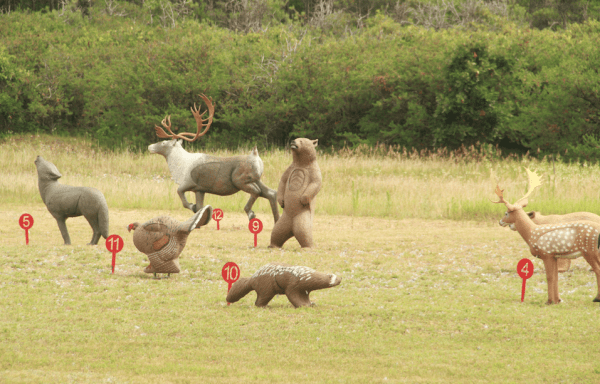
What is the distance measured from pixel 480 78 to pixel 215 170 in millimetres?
14326

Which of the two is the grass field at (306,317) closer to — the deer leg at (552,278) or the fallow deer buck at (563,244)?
the deer leg at (552,278)

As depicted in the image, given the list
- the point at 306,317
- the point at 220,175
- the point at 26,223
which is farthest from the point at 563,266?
the point at 26,223

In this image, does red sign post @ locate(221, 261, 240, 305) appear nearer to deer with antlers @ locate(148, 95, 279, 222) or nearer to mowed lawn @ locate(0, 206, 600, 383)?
mowed lawn @ locate(0, 206, 600, 383)

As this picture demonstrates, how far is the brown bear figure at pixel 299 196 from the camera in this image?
9.69 metres

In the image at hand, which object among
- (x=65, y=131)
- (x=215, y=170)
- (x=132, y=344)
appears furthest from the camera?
(x=65, y=131)

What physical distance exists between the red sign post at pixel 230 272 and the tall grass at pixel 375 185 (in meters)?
7.28

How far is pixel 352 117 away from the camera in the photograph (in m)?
27.1

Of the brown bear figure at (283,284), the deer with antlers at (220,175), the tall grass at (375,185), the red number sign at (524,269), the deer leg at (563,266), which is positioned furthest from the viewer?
the tall grass at (375,185)

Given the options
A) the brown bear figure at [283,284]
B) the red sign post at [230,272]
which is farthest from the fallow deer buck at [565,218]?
the red sign post at [230,272]

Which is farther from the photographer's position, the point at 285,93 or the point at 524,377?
the point at 285,93

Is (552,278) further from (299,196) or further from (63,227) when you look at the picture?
(63,227)

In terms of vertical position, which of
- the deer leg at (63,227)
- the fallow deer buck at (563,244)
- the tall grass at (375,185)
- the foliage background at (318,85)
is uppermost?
the foliage background at (318,85)

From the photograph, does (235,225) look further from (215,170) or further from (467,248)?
(467,248)

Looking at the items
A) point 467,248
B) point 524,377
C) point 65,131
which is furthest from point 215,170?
point 65,131
